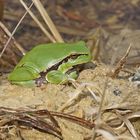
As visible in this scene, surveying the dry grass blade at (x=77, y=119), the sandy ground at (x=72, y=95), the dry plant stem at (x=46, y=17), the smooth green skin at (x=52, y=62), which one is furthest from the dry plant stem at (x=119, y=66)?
the dry plant stem at (x=46, y=17)

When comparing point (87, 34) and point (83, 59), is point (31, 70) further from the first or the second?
point (87, 34)

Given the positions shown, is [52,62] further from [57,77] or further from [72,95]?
[72,95]

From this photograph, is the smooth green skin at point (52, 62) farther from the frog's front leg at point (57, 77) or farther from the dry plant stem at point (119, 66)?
the dry plant stem at point (119, 66)

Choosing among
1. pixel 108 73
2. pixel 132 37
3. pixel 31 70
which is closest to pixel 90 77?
pixel 108 73

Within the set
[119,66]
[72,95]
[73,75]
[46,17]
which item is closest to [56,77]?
[73,75]

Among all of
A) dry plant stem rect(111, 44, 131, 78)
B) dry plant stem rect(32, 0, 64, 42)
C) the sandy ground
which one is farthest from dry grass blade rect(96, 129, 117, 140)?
dry plant stem rect(32, 0, 64, 42)

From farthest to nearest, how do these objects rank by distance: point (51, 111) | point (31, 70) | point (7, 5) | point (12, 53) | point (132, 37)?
point (7, 5) < point (132, 37) < point (12, 53) < point (31, 70) < point (51, 111)

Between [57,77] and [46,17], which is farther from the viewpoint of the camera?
[46,17]

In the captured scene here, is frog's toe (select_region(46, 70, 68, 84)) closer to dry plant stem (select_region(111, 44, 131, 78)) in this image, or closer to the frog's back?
the frog's back
